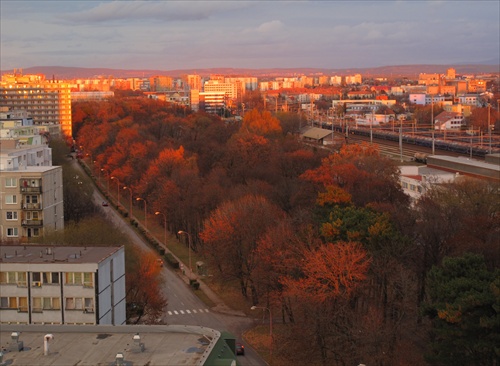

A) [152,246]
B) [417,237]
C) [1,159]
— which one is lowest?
[152,246]

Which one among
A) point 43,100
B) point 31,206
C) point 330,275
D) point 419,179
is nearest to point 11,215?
point 31,206

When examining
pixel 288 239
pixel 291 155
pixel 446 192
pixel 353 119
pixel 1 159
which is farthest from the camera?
pixel 353 119

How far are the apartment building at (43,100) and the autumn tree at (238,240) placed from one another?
132 feet

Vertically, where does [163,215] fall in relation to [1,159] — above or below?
below

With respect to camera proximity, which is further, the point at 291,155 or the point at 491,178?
the point at 291,155

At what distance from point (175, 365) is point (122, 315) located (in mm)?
5754

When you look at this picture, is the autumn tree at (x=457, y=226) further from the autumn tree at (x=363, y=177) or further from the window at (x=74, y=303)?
the window at (x=74, y=303)

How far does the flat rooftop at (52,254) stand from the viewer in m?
11.9

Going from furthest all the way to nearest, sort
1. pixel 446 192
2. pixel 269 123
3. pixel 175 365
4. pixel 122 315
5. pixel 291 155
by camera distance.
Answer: pixel 269 123 < pixel 291 155 < pixel 446 192 < pixel 122 315 < pixel 175 365

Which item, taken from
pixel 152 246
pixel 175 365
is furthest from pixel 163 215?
pixel 175 365

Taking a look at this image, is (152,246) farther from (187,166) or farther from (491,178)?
(491,178)

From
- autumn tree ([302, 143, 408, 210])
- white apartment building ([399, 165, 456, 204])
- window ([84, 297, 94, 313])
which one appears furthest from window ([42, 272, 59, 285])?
white apartment building ([399, 165, 456, 204])

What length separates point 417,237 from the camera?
16750 millimetres

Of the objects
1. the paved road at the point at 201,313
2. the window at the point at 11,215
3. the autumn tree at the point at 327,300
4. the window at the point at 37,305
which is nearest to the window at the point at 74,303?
the window at the point at 37,305
